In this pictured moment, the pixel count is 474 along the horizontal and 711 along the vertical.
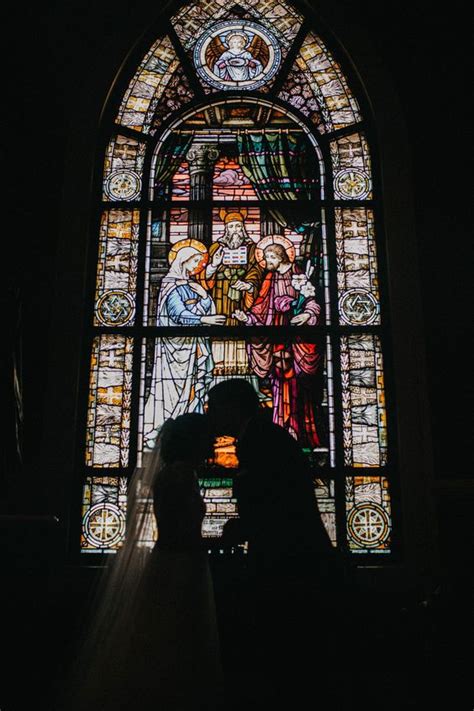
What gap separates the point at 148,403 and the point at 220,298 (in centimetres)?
95

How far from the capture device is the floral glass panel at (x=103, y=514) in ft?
16.5

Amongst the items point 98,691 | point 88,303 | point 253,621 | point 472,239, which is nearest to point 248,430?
point 253,621

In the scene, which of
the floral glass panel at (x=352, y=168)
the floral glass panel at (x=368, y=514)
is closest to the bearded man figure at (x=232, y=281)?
the floral glass panel at (x=352, y=168)

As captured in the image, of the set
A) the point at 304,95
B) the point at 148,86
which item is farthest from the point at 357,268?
the point at 148,86

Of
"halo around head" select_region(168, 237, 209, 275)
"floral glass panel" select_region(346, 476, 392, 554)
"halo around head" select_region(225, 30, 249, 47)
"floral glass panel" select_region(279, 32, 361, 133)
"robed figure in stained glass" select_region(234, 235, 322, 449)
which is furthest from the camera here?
"halo around head" select_region(225, 30, 249, 47)

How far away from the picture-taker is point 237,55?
258 inches

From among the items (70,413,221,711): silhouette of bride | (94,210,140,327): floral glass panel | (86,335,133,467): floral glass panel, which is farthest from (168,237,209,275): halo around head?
(70,413,221,711): silhouette of bride

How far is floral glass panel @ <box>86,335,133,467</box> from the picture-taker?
5.27 meters

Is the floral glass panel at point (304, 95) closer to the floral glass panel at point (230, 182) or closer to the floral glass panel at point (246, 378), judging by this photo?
the floral glass panel at point (230, 182)

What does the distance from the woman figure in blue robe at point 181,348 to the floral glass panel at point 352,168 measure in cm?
120

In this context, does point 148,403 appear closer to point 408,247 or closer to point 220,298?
point 220,298

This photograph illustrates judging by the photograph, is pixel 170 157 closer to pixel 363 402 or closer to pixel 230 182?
pixel 230 182

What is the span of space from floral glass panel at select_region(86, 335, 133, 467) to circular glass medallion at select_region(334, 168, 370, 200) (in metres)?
2.01

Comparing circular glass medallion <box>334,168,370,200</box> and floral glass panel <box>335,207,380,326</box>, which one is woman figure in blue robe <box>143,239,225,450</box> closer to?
floral glass panel <box>335,207,380,326</box>
